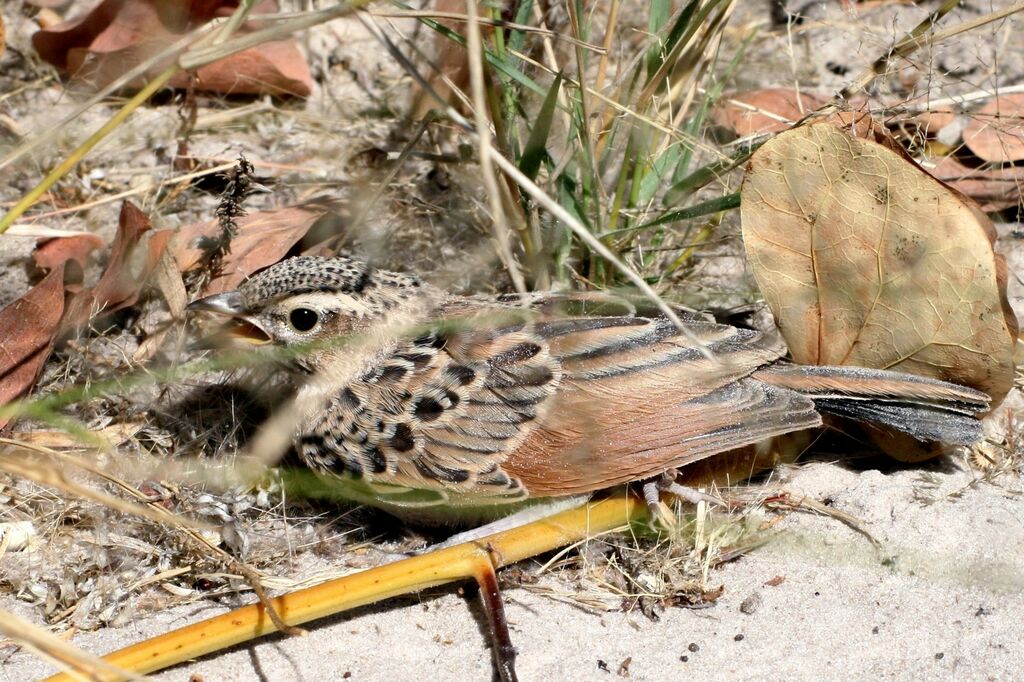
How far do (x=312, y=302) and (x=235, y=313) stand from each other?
0.98ft

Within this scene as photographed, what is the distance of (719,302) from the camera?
444 centimetres

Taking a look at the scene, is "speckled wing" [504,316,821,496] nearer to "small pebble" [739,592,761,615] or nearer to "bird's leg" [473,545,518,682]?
"bird's leg" [473,545,518,682]

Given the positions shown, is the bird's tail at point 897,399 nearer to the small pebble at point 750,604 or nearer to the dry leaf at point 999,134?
the small pebble at point 750,604

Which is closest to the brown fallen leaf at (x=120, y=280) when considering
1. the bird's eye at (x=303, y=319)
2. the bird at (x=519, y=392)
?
the bird at (x=519, y=392)

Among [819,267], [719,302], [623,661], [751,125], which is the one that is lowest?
[623,661]

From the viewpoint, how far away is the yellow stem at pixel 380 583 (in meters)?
3.25

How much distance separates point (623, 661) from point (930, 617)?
0.95 metres

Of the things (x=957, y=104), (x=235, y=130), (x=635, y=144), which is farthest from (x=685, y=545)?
(x=235, y=130)

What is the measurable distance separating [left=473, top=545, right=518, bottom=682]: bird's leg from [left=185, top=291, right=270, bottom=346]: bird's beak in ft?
3.88

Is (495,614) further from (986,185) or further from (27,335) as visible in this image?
(986,185)

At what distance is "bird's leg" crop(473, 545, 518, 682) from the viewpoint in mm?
3336

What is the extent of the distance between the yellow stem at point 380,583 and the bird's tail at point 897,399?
2.34 ft

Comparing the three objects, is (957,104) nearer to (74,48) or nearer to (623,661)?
(623,661)

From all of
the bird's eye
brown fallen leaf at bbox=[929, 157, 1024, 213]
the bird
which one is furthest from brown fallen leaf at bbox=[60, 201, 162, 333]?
brown fallen leaf at bbox=[929, 157, 1024, 213]
